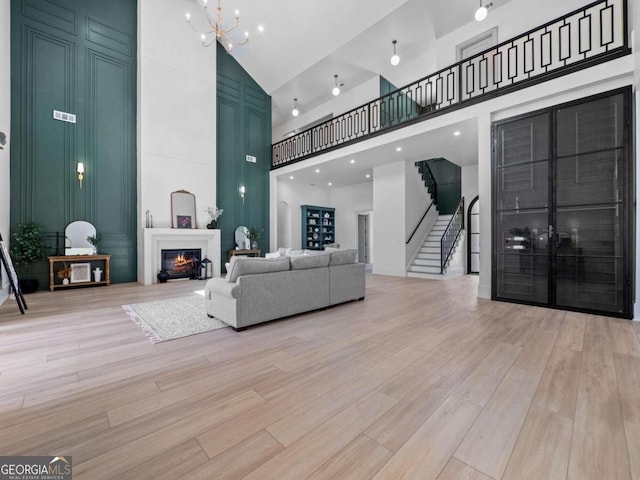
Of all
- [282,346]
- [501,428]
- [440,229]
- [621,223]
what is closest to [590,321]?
[621,223]

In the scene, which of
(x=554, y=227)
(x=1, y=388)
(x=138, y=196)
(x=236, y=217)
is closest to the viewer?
(x=1, y=388)

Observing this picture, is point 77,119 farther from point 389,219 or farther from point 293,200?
point 389,219

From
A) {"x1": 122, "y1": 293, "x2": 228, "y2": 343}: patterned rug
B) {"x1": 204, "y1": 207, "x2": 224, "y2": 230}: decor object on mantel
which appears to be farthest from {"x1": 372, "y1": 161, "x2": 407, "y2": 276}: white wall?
{"x1": 122, "y1": 293, "x2": 228, "y2": 343}: patterned rug

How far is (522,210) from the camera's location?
432 cm

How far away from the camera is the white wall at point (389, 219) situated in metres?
7.64

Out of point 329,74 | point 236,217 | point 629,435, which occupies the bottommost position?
point 629,435

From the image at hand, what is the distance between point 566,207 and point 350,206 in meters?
7.50

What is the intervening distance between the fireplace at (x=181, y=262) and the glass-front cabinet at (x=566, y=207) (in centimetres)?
669

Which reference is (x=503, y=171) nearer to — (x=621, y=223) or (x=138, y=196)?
(x=621, y=223)

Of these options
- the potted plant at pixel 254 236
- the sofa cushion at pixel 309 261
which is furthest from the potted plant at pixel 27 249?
the sofa cushion at pixel 309 261

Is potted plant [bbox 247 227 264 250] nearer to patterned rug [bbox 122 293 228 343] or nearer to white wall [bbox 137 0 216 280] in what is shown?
white wall [bbox 137 0 216 280]

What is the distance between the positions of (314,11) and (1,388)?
821 cm

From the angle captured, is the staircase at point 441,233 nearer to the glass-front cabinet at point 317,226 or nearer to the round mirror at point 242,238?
the glass-front cabinet at point 317,226

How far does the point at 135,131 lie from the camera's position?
6672 mm
